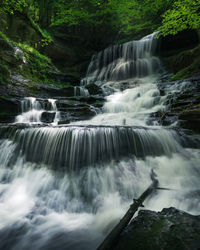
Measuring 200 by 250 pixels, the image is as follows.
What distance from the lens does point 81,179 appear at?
383 centimetres

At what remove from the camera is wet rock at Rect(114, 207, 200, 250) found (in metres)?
1.60

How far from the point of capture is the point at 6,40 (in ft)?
34.2

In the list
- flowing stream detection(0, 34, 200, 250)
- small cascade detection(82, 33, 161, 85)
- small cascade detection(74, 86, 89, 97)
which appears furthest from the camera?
small cascade detection(82, 33, 161, 85)

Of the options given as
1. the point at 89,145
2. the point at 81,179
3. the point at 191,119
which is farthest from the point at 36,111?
the point at 191,119

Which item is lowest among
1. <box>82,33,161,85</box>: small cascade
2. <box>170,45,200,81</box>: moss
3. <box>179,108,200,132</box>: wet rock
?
<box>179,108,200,132</box>: wet rock

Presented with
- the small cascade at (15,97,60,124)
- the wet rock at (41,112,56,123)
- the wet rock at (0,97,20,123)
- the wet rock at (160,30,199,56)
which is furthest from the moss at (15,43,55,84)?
the wet rock at (160,30,199,56)

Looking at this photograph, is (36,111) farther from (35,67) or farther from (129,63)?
(129,63)

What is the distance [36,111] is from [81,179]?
5746 mm

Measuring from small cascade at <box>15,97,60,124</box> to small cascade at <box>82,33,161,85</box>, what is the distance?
24.2ft

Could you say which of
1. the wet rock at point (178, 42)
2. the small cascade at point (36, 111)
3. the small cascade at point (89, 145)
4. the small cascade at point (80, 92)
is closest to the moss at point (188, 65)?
the wet rock at point (178, 42)

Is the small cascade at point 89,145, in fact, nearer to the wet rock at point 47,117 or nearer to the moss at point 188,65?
the wet rock at point 47,117

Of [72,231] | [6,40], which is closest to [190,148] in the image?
[72,231]

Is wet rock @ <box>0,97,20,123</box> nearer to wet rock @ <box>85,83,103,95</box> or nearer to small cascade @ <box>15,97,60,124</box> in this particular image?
small cascade @ <box>15,97,60,124</box>

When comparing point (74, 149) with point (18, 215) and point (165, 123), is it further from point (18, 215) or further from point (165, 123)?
point (165, 123)
